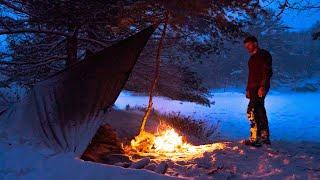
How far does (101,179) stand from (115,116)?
242 inches

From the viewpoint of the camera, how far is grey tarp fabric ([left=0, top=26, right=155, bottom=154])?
5.36 metres

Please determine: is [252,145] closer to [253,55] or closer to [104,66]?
[253,55]

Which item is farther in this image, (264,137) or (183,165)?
(264,137)

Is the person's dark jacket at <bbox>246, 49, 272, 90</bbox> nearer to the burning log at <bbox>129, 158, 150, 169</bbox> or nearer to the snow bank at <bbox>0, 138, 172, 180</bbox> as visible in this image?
the burning log at <bbox>129, 158, 150, 169</bbox>

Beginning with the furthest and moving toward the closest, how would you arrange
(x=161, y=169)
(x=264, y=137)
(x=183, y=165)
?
1. (x=264, y=137)
2. (x=183, y=165)
3. (x=161, y=169)

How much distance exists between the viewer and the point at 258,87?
6715mm

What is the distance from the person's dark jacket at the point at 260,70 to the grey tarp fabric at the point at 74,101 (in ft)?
5.91

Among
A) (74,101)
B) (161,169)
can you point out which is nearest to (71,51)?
(74,101)

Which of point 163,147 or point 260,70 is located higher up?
point 260,70

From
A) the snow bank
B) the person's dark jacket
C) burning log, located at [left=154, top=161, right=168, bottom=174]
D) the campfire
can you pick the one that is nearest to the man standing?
the person's dark jacket

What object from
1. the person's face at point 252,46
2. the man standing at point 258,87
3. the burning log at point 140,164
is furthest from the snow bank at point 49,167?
the person's face at point 252,46

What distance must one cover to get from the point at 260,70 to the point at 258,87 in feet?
0.92

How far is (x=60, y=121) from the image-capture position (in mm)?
5543

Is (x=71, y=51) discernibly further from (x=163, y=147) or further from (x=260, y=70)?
(x=260, y=70)
